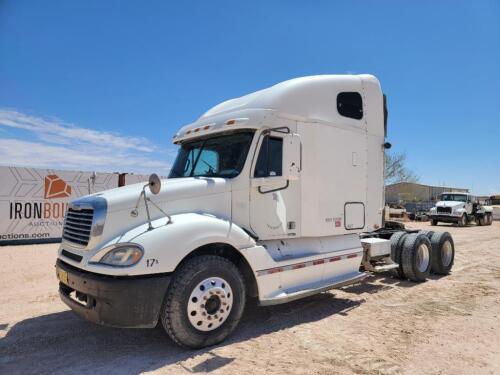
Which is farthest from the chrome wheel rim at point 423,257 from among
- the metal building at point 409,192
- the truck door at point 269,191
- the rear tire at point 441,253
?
the metal building at point 409,192

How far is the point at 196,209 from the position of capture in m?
4.64

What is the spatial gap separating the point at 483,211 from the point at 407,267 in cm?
2668

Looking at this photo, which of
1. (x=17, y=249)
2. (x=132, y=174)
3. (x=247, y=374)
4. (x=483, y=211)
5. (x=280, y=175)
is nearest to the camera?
(x=247, y=374)

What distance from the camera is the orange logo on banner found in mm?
14250

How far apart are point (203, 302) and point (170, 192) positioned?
1.33 m

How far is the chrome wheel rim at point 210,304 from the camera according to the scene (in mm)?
→ 4129

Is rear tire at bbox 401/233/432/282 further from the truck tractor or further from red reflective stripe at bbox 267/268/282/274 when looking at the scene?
the truck tractor

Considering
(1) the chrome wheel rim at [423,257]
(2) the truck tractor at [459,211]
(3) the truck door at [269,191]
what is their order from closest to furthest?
(3) the truck door at [269,191] < (1) the chrome wheel rim at [423,257] < (2) the truck tractor at [459,211]

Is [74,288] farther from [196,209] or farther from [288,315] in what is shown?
[288,315]

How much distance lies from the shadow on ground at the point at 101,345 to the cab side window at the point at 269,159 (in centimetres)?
205

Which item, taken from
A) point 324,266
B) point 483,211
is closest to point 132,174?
point 324,266

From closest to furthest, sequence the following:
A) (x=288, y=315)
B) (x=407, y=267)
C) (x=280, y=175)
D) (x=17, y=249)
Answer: (x=280, y=175)
(x=288, y=315)
(x=407, y=267)
(x=17, y=249)

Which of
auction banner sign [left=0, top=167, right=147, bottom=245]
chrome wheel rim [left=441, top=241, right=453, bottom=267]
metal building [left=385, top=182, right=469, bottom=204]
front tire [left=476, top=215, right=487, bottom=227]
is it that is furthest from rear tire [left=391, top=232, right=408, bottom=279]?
metal building [left=385, top=182, right=469, bottom=204]

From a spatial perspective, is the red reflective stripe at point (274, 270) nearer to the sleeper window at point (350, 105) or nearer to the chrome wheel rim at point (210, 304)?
the chrome wheel rim at point (210, 304)
